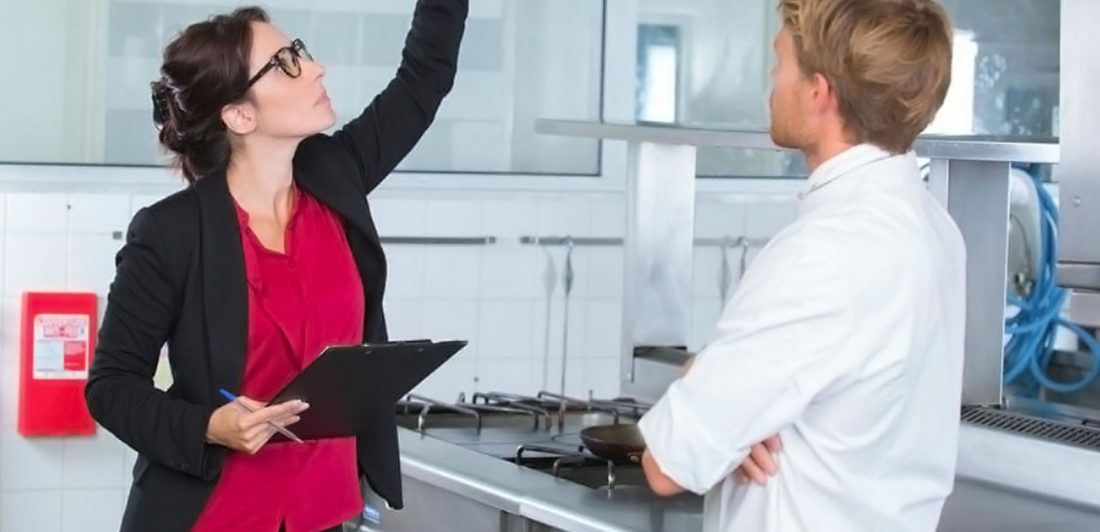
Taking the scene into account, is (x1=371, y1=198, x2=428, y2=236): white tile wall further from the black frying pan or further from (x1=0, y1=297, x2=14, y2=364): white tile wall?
the black frying pan

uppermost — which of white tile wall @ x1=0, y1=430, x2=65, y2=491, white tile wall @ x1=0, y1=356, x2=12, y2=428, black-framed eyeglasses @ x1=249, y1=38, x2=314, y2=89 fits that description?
black-framed eyeglasses @ x1=249, y1=38, x2=314, y2=89

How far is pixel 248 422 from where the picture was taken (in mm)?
2127

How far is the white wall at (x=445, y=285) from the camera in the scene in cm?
399

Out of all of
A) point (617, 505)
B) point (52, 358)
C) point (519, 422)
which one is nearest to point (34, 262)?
point (52, 358)

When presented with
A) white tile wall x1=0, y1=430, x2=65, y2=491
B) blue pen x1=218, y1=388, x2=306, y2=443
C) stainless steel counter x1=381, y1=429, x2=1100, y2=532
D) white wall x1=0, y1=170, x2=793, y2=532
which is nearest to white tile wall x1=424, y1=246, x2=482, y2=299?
white wall x1=0, y1=170, x2=793, y2=532

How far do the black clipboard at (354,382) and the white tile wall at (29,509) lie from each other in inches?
77.5

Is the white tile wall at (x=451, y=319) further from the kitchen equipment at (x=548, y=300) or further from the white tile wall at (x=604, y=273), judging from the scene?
the white tile wall at (x=604, y=273)

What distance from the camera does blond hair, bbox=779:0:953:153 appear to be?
68.0 inches

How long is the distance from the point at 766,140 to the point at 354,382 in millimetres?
921

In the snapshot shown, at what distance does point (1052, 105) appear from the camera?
16.3ft

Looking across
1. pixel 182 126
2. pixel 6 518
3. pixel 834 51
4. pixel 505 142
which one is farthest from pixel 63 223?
pixel 834 51

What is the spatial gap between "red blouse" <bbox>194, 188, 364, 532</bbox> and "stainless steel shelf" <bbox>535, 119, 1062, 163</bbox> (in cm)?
60

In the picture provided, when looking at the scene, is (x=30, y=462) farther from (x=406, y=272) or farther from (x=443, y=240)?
(x=443, y=240)

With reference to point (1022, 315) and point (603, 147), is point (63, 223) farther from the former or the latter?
point (1022, 315)
